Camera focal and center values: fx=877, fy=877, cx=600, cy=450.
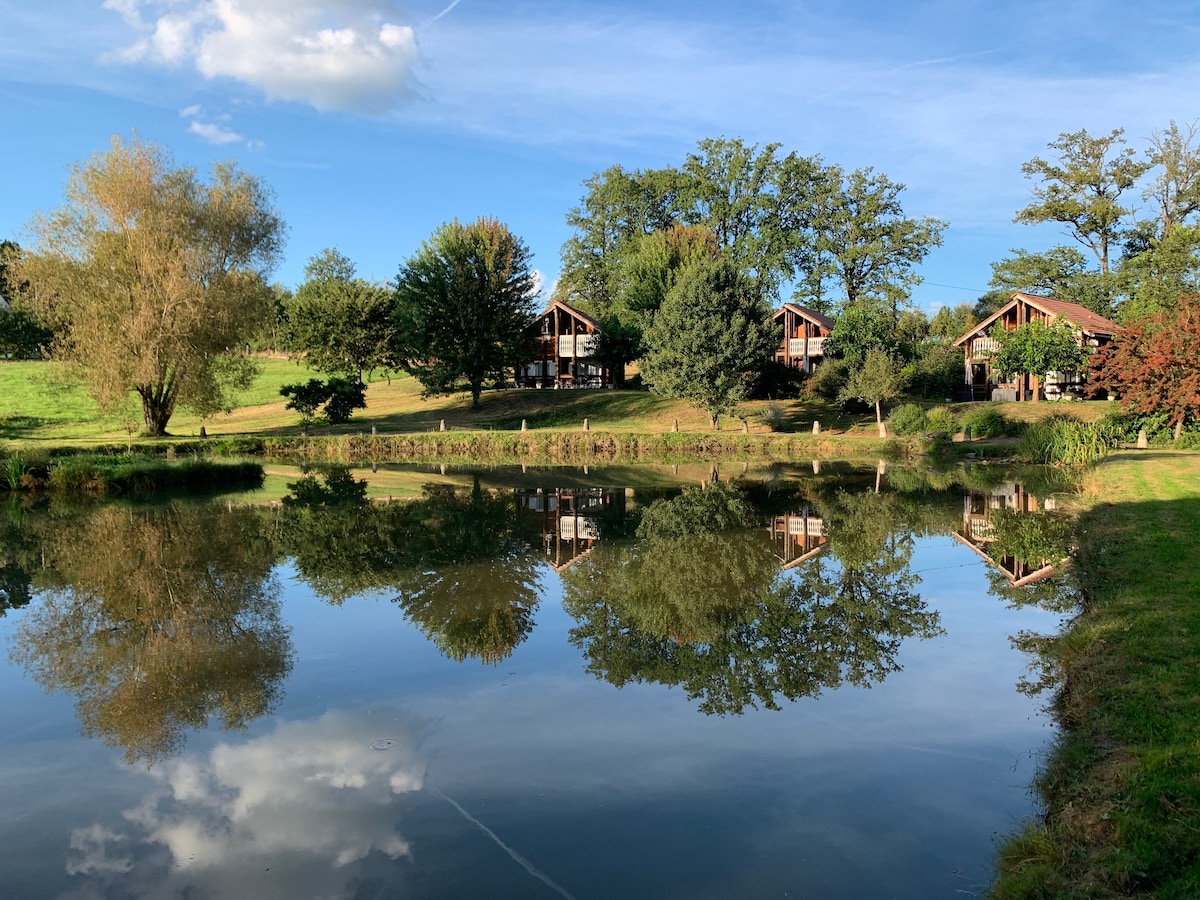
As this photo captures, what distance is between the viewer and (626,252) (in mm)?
63406

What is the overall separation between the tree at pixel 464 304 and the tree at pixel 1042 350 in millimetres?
26246

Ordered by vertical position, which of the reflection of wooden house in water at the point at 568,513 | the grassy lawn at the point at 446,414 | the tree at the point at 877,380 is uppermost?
the tree at the point at 877,380

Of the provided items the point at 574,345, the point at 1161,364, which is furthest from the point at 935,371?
the point at 574,345

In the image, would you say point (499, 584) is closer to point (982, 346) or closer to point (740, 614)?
point (740, 614)

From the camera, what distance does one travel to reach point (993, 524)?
1870cm

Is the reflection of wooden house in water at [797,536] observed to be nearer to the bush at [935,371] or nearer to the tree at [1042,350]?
the bush at [935,371]

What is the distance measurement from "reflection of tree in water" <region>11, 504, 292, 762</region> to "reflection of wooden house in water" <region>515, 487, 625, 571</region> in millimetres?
5198

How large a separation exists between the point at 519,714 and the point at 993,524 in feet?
45.6

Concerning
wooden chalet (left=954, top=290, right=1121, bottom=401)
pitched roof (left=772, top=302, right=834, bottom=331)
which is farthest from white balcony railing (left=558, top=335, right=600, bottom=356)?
wooden chalet (left=954, top=290, right=1121, bottom=401)

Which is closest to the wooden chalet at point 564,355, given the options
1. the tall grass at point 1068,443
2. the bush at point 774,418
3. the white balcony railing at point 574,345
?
the white balcony railing at point 574,345

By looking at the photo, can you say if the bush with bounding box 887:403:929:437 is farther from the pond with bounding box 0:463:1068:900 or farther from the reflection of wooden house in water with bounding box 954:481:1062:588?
the pond with bounding box 0:463:1068:900

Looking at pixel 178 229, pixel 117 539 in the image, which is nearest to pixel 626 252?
pixel 178 229

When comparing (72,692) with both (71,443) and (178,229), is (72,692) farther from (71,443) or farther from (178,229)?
(178,229)

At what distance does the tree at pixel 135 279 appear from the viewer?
36500 millimetres
